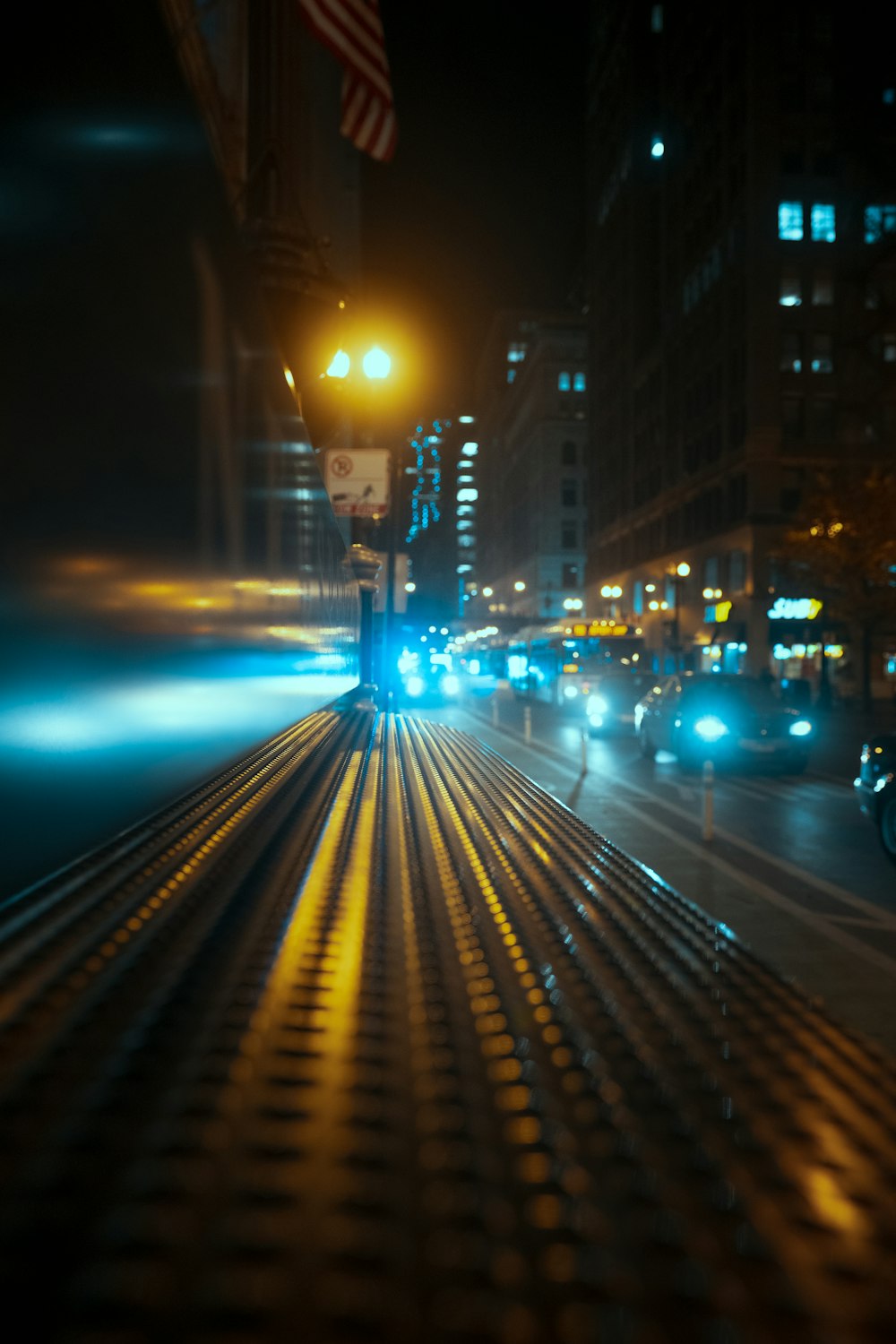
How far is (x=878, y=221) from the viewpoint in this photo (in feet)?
170

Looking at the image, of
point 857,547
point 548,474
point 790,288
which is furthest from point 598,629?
point 548,474

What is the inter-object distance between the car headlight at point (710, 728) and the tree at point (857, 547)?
68.1 ft

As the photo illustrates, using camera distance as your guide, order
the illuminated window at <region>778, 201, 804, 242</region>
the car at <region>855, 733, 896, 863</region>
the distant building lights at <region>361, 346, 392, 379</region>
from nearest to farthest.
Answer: the car at <region>855, 733, 896, 863</region> → the distant building lights at <region>361, 346, 392, 379</region> → the illuminated window at <region>778, 201, 804, 242</region>

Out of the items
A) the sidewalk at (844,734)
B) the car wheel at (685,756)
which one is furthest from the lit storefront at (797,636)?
the car wheel at (685,756)

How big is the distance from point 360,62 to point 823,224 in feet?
169

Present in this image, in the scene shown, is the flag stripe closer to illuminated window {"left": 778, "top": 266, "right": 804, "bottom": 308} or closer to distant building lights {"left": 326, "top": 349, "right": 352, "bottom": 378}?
distant building lights {"left": 326, "top": 349, "right": 352, "bottom": 378}

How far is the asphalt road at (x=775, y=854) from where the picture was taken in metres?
6.21

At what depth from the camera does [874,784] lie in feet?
33.4

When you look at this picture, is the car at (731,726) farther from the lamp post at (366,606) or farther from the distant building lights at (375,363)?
the distant building lights at (375,363)

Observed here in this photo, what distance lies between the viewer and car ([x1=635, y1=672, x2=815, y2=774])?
16922mm

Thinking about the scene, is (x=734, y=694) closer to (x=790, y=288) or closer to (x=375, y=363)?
(x=375, y=363)

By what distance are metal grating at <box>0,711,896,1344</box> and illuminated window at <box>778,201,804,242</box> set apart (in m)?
58.5

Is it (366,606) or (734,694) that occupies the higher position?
(366,606)

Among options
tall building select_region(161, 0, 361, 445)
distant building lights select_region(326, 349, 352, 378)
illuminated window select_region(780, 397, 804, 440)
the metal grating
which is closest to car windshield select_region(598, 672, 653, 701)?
tall building select_region(161, 0, 361, 445)
